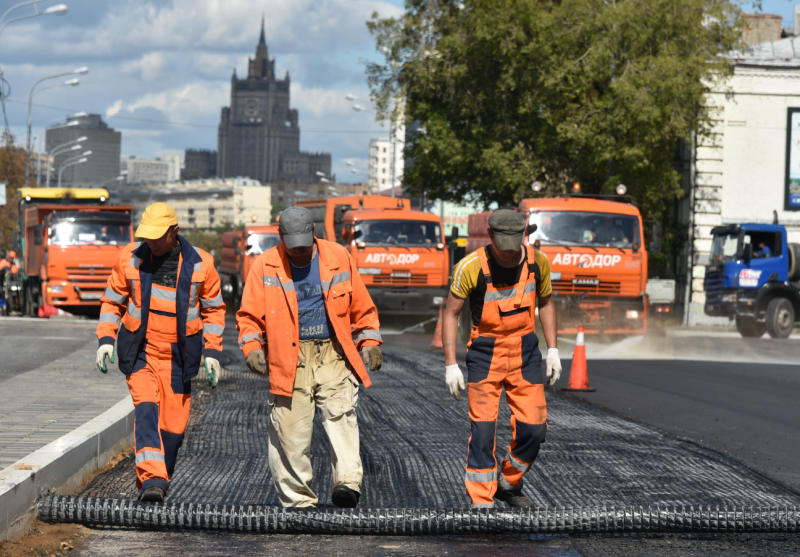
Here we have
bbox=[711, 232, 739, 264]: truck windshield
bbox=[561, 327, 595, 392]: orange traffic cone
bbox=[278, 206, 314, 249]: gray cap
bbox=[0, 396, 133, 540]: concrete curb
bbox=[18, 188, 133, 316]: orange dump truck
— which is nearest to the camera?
bbox=[0, 396, 133, 540]: concrete curb

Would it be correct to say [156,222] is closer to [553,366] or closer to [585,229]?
[553,366]

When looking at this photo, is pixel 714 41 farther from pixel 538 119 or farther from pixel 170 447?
pixel 170 447

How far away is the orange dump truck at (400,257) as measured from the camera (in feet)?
91.2

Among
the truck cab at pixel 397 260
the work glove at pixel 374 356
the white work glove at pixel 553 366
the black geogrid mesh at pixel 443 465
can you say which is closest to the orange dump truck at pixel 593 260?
the truck cab at pixel 397 260

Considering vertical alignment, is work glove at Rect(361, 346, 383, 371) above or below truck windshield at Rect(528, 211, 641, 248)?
below

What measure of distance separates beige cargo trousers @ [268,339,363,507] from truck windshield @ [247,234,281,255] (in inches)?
1147

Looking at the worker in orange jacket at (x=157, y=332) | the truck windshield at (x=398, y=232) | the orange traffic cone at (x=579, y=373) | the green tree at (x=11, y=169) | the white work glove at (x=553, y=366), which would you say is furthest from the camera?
the green tree at (x=11, y=169)

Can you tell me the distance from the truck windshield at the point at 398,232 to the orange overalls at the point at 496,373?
20.9 metres

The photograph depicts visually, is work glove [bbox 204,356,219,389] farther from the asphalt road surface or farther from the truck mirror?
the truck mirror

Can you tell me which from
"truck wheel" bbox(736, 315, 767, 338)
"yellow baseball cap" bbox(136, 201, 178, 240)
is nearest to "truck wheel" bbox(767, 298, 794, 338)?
"truck wheel" bbox(736, 315, 767, 338)

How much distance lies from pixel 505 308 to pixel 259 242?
97.8 feet

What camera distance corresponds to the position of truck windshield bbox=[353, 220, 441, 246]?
27.9 m

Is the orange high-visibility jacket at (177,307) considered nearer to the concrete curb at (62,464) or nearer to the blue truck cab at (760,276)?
the concrete curb at (62,464)

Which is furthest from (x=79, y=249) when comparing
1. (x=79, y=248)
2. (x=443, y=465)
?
(x=443, y=465)
